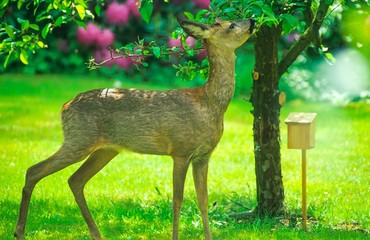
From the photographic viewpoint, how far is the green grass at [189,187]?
678 centimetres

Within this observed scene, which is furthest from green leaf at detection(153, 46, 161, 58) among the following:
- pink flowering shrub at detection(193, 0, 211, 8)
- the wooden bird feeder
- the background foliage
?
pink flowering shrub at detection(193, 0, 211, 8)

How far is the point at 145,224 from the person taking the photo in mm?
6910

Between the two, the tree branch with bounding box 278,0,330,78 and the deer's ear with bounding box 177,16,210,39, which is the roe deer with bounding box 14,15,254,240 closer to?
the deer's ear with bounding box 177,16,210,39

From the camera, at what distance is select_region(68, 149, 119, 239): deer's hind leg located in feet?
21.1

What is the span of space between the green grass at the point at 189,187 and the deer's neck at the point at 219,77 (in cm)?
111

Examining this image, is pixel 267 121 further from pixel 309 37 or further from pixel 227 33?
pixel 227 33

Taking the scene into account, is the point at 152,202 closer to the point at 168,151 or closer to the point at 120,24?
the point at 168,151

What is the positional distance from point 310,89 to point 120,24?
3.66 metres

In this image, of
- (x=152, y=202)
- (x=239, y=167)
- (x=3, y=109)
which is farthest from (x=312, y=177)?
(x=3, y=109)

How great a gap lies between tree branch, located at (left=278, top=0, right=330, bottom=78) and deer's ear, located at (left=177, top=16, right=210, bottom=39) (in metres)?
1.16

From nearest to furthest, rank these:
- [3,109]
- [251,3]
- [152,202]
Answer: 1. [251,3]
2. [152,202]
3. [3,109]

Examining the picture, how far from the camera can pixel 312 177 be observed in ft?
29.6

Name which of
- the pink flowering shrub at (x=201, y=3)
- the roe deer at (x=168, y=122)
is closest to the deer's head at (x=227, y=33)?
the roe deer at (x=168, y=122)

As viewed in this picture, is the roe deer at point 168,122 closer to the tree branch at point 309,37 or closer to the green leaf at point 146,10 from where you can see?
the green leaf at point 146,10
